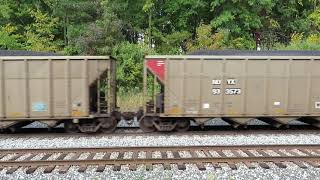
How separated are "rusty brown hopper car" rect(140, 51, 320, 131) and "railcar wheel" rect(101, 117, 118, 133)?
41.0 inches

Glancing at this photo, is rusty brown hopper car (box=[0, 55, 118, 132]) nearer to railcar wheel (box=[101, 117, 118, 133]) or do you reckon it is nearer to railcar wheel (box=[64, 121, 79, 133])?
railcar wheel (box=[64, 121, 79, 133])

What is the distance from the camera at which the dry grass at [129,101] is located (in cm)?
1831

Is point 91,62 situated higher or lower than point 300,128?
higher

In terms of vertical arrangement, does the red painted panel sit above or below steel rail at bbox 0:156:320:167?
above

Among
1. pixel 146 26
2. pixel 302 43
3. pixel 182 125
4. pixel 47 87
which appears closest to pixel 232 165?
pixel 182 125

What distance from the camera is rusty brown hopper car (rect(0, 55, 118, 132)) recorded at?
12875 millimetres

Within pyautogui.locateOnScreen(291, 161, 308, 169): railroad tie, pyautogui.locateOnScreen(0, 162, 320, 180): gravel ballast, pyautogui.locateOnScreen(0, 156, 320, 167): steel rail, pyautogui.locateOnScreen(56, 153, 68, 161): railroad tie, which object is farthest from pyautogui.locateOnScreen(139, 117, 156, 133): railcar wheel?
pyautogui.locateOnScreen(291, 161, 308, 169): railroad tie

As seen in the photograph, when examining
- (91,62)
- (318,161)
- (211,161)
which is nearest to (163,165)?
(211,161)

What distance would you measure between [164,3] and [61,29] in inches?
344

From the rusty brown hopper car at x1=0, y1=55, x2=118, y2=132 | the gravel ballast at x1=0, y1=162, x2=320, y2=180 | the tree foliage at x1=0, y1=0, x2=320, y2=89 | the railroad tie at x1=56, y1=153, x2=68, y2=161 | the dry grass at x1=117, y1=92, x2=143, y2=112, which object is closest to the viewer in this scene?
the gravel ballast at x1=0, y1=162, x2=320, y2=180

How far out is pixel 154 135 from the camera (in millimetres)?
13039

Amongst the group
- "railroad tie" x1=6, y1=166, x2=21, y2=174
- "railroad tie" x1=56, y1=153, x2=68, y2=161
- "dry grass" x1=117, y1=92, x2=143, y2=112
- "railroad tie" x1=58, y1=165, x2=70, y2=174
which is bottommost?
"railroad tie" x1=6, y1=166, x2=21, y2=174

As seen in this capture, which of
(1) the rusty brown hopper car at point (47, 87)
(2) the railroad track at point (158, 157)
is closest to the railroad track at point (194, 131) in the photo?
(1) the rusty brown hopper car at point (47, 87)

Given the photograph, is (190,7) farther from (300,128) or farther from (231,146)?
(231,146)
